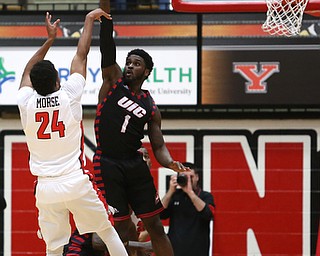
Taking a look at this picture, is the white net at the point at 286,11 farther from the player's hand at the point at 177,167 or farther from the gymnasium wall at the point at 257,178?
the gymnasium wall at the point at 257,178

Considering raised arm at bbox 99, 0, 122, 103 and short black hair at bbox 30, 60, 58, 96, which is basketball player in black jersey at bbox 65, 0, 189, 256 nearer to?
raised arm at bbox 99, 0, 122, 103

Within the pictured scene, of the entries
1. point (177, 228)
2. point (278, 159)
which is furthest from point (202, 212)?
point (278, 159)

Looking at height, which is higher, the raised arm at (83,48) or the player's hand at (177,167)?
the raised arm at (83,48)

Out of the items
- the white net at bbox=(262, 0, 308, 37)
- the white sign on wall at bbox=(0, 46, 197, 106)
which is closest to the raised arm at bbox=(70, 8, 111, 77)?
the white net at bbox=(262, 0, 308, 37)

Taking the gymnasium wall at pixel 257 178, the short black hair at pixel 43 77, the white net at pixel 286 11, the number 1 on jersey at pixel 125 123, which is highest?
the white net at pixel 286 11

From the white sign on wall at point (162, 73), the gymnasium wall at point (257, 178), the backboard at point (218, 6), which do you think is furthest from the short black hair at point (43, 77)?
the gymnasium wall at point (257, 178)

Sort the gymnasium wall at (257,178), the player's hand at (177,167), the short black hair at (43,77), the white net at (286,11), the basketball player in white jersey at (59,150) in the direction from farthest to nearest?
the gymnasium wall at (257,178)
the white net at (286,11)
the player's hand at (177,167)
the basketball player in white jersey at (59,150)
the short black hair at (43,77)

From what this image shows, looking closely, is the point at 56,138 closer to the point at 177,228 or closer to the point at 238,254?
the point at 177,228

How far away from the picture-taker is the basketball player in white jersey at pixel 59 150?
22.9ft

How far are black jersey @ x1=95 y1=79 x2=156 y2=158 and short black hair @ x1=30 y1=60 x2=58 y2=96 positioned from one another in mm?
839

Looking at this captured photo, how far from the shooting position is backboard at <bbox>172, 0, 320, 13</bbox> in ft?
27.2

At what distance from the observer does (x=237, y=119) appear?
429 inches

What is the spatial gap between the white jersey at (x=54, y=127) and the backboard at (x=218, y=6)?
5.50ft

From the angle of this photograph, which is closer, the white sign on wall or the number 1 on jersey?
the number 1 on jersey
